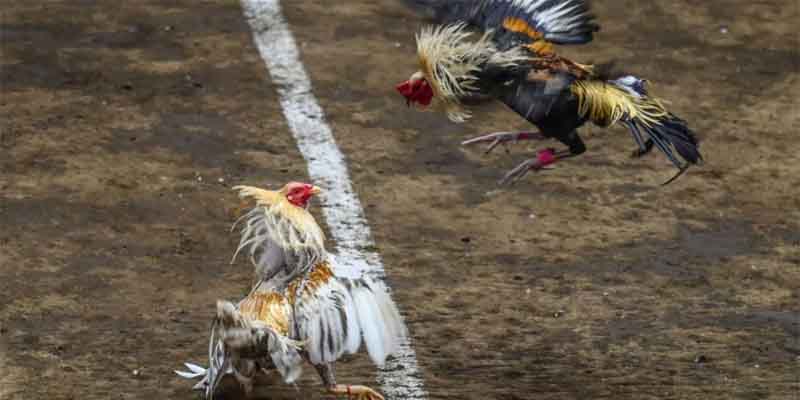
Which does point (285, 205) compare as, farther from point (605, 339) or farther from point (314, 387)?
point (605, 339)

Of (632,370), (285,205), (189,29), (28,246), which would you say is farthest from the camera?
(189,29)

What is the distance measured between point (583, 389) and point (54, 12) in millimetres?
5894

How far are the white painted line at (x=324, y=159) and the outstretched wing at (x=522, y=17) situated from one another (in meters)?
1.37

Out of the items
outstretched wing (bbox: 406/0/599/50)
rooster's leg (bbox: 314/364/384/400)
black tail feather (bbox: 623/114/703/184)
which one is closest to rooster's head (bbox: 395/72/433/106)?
outstretched wing (bbox: 406/0/599/50)

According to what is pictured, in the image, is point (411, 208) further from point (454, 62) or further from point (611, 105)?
point (611, 105)

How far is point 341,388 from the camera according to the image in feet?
23.0

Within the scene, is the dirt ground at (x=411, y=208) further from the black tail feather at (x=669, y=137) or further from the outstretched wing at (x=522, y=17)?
the outstretched wing at (x=522, y=17)

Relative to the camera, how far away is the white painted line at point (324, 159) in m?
7.58

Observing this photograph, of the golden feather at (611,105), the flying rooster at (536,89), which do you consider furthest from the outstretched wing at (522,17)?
the golden feather at (611,105)

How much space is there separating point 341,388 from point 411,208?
2381 mm

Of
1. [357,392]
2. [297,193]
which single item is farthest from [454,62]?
[357,392]

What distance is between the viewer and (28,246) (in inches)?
335

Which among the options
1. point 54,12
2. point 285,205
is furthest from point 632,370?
point 54,12

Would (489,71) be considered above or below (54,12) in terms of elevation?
above
